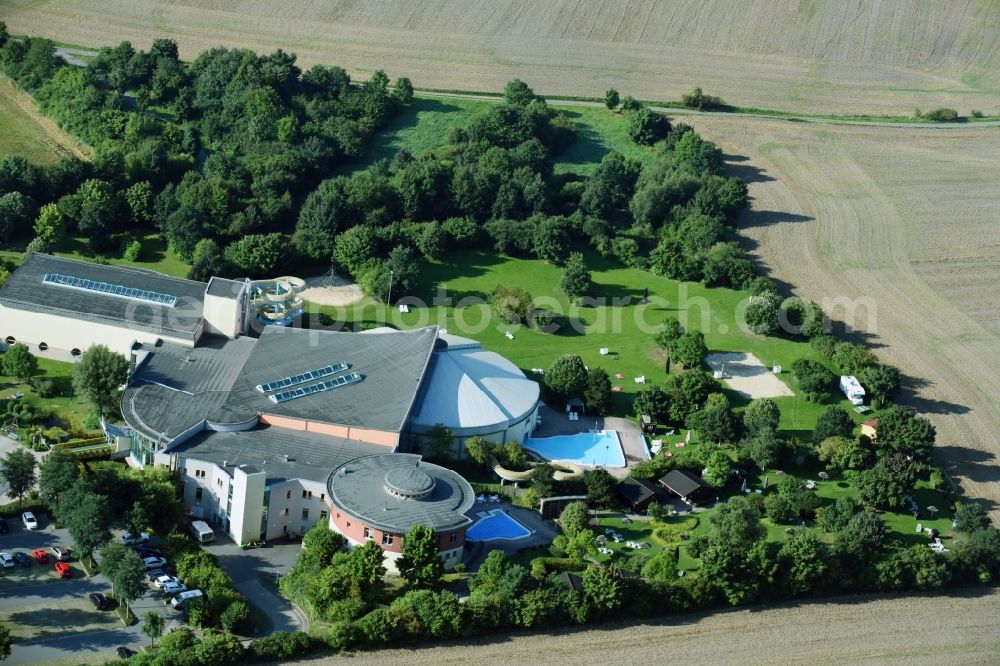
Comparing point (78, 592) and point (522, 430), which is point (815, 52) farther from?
point (78, 592)

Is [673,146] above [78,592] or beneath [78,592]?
above

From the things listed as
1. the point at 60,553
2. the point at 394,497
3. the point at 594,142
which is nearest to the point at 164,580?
the point at 60,553

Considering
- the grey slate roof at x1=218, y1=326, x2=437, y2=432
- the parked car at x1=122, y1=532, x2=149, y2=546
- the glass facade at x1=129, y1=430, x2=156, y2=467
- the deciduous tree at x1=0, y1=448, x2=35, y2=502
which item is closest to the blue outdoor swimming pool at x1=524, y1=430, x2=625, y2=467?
the grey slate roof at x1=218, y1=326, x2=437, y2=432

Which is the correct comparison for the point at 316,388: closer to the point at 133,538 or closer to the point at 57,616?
the point at 133,538

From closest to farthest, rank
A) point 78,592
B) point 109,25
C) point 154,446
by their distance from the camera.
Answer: point 78,592 < point 154,446 < point 109,25

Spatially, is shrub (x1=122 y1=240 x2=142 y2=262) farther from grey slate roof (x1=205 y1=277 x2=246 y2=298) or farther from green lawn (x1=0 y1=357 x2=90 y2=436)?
green lawn (x1=0 y1=357 x2=90 y2=436)

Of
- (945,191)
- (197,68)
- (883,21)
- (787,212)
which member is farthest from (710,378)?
(883,21)

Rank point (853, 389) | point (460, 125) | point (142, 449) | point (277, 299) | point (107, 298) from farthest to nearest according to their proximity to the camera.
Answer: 1. point (460, 125)
2. point (277, 299)
3. point (853, 389)
4. point (107, 298)
5. point (142, 449)

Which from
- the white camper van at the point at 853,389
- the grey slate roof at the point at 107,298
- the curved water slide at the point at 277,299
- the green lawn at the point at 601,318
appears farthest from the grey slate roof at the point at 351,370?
the white camper van at the point at 853,389
